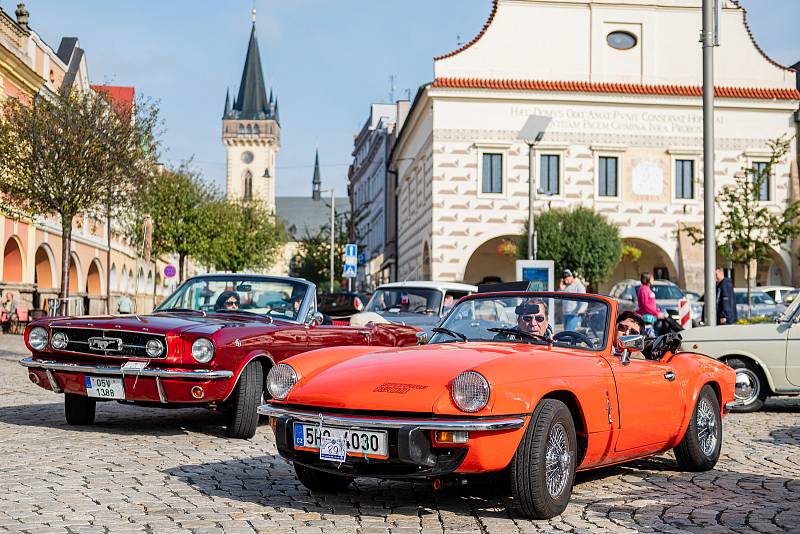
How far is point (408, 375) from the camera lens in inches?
240

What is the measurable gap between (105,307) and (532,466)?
46.7 meters

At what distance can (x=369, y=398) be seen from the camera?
5980 mm

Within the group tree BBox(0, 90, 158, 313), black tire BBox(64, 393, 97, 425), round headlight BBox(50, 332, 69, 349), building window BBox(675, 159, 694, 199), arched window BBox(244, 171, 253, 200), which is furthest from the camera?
arched window BBox(244, 171, 253, 200)

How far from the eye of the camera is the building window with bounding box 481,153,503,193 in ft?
154

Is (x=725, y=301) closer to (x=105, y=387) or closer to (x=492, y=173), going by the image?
(x=105, y=387)

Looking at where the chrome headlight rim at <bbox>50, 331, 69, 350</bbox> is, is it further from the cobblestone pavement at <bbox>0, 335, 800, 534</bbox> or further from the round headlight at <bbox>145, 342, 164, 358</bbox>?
the round headlight at <bbox>145, 342, 164, 358</bbox>

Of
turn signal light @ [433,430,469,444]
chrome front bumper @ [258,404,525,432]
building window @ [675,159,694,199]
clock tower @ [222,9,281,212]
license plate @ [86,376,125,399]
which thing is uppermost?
clock tower @ [222,9,281,212]

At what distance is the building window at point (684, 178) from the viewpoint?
48.3 metres

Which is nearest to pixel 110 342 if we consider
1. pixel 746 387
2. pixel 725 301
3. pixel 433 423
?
pixel 433 423

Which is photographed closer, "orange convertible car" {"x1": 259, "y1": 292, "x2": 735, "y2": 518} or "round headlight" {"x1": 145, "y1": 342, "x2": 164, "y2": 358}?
"orange convertible car" {"x1": 259, "y1": 292, "x2": 735, "y2": 518}

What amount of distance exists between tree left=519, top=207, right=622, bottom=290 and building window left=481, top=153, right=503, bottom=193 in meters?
2.67

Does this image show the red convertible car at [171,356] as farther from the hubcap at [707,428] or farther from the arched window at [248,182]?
the arched window at [248,182]

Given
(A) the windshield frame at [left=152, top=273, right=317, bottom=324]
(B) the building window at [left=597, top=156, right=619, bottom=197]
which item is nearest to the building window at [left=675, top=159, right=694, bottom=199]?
(B) the building window at [left=597, top=156, right=619, bottom=197]

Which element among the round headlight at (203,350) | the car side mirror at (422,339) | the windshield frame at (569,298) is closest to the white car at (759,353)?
the windshield frame at (569,298)
